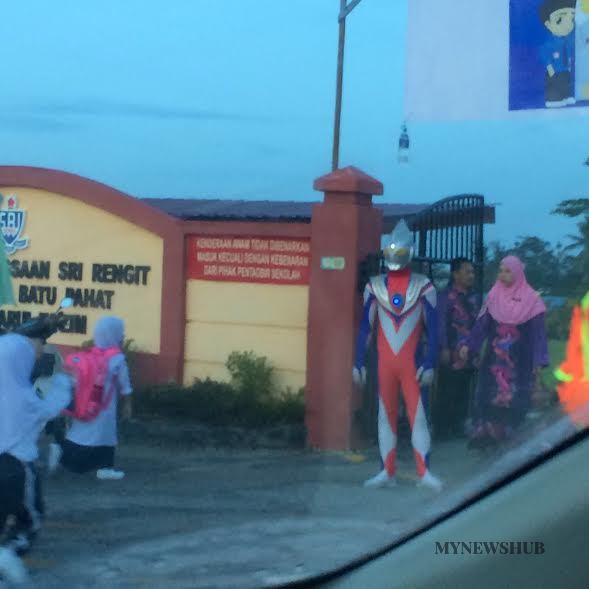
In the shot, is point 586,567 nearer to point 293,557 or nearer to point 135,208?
point 293,557

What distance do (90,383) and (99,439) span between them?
1.24 ft

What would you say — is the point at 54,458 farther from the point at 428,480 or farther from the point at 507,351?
the point at 507,351

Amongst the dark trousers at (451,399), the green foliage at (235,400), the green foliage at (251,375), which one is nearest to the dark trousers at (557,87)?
the dark trousers at (451,399)

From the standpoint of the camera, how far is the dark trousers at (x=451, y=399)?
22.8 ft

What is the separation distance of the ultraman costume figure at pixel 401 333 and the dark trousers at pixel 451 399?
0.29m

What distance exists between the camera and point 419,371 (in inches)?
261

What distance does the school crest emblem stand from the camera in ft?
31.6

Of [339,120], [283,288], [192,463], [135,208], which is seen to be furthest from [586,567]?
[135,208]

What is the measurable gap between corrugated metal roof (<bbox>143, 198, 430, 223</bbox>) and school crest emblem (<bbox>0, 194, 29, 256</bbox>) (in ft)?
3.58

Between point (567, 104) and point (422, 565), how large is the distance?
3.37 feet

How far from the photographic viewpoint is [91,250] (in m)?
9.33

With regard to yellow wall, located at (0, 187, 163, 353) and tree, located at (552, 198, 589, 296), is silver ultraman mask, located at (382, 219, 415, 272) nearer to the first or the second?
yellow wall, located at (0, 187, 163, 353)

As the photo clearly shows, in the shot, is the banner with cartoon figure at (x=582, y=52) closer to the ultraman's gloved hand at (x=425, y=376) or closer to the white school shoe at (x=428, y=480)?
the white school shoe at (x=428, y=480)

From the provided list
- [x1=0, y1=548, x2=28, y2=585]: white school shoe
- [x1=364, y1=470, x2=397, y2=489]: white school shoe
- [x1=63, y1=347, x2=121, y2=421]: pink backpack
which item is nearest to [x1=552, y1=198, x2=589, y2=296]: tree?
[x1=0, y1=548, x2=28, y2=585]: white school shoe
